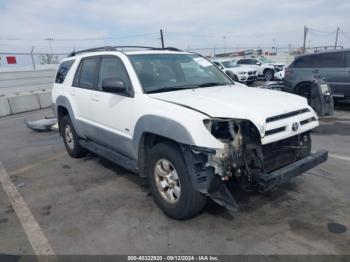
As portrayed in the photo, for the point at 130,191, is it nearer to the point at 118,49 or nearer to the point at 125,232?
the point at 125,232

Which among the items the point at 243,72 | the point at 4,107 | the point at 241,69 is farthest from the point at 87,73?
the point at 241,69

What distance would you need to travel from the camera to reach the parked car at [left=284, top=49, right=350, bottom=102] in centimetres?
962

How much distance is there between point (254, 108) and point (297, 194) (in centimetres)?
153

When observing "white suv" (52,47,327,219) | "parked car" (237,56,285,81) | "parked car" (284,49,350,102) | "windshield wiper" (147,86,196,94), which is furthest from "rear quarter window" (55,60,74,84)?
"parked car" (237,56,285,81)

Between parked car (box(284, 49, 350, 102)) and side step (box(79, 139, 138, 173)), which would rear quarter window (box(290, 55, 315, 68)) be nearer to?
parked car (box(284, 49, 350, 102))

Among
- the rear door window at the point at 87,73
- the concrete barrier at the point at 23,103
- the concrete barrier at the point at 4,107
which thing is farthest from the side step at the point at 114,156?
the concrete barrier at the point at 23,103

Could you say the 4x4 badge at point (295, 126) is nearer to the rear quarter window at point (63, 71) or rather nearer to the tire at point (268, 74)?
the rear quarter window at point (63, 71)

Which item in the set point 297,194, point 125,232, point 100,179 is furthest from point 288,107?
point 100,179

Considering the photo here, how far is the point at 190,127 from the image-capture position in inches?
127

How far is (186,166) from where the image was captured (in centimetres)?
340

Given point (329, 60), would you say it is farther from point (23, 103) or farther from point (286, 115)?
point (23, 103)

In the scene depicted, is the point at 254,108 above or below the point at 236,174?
above

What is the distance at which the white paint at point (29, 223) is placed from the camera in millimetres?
3314

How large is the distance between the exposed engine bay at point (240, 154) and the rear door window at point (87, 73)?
2505 millimetres
